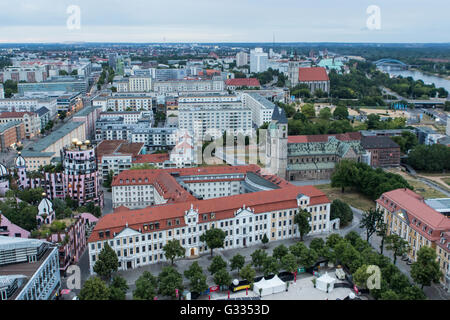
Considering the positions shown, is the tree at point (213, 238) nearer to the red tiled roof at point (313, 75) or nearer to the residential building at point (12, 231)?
the residential building at point (12, 231)

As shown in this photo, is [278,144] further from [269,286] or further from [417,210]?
[269,286]

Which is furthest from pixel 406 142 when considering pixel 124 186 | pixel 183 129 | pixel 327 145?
pixel 124 186

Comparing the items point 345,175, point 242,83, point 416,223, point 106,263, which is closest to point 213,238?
point 106,263

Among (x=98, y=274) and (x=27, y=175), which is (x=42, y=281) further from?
(x=27, y=175)

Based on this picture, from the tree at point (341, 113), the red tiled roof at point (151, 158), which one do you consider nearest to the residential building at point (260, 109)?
the tree at point (341, 113)

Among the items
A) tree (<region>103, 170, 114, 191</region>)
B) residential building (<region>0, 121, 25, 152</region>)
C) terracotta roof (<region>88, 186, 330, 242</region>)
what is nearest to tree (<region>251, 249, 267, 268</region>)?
terracotta roof (<region>88, 186, 330, 242</region>)
